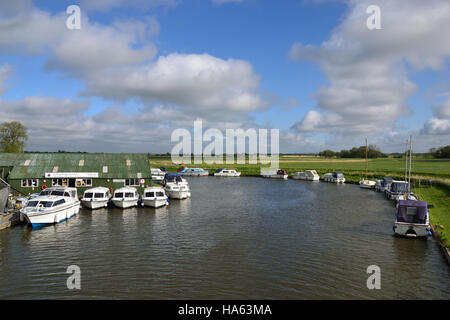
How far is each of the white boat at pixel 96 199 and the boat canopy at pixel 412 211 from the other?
31.3 metres

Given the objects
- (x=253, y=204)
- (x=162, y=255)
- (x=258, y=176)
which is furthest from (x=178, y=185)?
(x=258, y=176)

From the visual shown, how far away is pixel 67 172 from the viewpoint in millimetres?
44531

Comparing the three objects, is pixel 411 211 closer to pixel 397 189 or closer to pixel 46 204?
pixel 397 189

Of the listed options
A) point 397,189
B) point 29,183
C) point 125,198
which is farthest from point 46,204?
point 397,189

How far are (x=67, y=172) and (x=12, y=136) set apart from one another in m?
59.3

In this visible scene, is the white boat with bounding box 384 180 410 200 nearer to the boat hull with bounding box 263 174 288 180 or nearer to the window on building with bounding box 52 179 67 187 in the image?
the boat hull with bounding box 263 174 288 180

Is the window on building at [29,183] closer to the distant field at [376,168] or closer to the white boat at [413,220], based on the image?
the white boat at [413,220]

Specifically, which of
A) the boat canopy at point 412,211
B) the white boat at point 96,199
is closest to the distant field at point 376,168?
the boat canopy at point 412,211

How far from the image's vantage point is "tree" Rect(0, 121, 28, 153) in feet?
291

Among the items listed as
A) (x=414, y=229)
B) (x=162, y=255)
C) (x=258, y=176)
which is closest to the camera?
(x=162, y=255)

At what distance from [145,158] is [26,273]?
3190cm

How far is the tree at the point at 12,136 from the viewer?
88750mm
